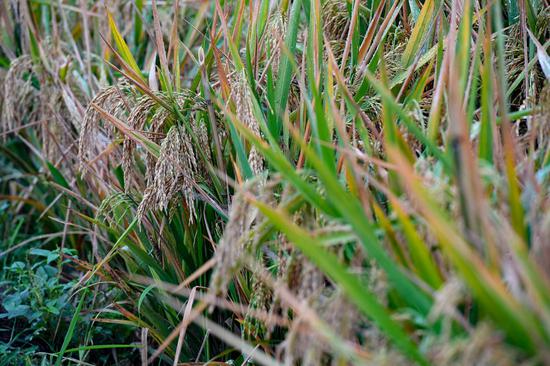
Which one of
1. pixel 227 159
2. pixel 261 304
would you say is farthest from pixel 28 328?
pixel 261 304

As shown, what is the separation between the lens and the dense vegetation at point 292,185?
92 cm

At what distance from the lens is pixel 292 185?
3.73 feet

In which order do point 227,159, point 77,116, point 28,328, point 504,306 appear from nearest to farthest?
point 504,306 < point 227,159 < point 28,328 < point 77,116

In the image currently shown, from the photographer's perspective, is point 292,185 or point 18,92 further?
point 18,92

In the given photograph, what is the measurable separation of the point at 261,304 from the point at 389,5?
1037mm

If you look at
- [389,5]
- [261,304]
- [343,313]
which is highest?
[389,5]

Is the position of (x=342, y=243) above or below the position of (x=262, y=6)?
below

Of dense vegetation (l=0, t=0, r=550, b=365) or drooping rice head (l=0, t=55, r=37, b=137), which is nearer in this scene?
dense vegetation (l=0, t=0, r=550, b=365)

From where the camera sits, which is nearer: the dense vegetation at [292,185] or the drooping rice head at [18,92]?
the dense vegetation at [292,185]

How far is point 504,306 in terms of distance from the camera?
0.81 metres

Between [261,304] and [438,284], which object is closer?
[438,284]

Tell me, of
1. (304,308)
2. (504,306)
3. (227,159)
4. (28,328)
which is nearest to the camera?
(504,306)

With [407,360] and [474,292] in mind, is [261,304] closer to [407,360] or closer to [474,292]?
[407,360]

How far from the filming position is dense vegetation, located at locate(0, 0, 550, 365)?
3.03 feet
